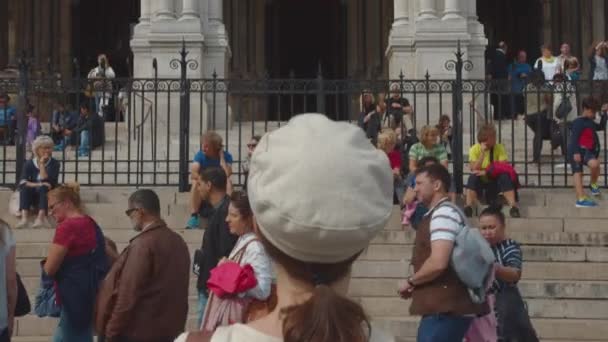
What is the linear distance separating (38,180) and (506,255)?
→ 7.45 m

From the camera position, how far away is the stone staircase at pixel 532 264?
10.4 metres

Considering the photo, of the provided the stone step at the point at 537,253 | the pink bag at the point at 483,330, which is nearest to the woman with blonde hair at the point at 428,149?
the stone step at the point at 537,253

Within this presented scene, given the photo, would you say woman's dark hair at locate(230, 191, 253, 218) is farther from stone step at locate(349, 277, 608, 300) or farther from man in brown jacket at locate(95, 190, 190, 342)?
stone step at locate(349, 277, 608, 300)

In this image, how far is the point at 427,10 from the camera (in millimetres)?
20984

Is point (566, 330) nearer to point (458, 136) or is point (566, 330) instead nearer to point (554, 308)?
point (554, 308)

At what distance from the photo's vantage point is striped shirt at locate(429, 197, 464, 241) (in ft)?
22.3

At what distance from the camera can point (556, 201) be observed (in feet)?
48.8

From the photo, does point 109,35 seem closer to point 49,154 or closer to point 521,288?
point 49,154

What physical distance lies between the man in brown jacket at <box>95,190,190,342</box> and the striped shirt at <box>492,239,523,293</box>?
7.03 feet

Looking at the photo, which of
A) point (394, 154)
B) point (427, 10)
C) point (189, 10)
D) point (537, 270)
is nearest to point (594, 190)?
point (394, 154)

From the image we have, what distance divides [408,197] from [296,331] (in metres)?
9.74

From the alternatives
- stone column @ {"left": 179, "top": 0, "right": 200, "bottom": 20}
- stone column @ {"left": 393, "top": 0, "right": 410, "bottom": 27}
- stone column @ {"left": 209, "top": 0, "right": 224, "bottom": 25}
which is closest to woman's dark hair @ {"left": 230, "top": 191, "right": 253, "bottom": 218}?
stone column @ {"left": 179, "top": 0, "right": 200, "bottom": 20}

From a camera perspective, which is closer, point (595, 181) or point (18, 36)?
point (595, 181)

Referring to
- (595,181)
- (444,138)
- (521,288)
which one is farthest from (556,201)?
(521,288)
